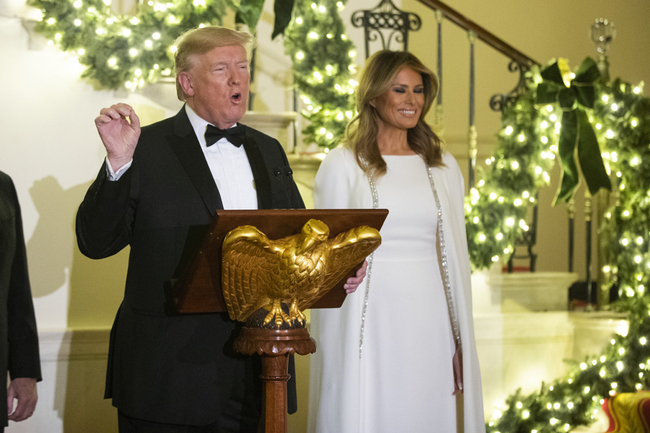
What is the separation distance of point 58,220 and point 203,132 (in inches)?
62.9

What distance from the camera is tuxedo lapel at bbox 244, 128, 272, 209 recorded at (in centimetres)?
185

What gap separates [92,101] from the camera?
3.27 meters

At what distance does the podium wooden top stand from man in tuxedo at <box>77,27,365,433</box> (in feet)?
0.84

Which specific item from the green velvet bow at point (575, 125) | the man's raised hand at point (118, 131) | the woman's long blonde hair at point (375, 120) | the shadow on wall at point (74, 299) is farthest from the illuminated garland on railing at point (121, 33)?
the green velvet bow at point (575, 125)

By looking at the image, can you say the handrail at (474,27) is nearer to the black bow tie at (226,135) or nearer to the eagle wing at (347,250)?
the black bow tie at (226,135)

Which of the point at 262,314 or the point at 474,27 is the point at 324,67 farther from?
the point at 262,314

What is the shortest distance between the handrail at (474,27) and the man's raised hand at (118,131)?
2.88 m

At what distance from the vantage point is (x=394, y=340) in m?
2.51

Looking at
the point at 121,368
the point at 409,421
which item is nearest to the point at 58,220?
the point at 121,368

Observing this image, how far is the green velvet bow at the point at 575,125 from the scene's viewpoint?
12.7 feet

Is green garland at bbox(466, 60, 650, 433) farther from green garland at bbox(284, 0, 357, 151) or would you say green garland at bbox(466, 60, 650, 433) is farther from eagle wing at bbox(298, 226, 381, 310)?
eagle wing at bbox(298, 226, 381, 310)

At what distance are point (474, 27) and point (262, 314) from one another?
3182 millimetres

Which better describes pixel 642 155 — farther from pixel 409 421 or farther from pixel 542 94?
pixel 409 421

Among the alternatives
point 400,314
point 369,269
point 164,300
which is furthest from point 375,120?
point 164,300
